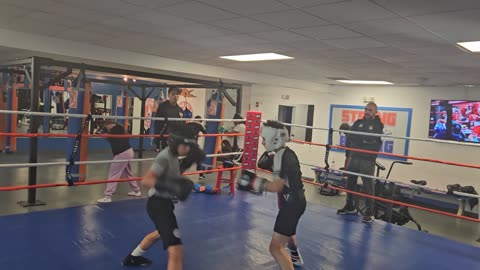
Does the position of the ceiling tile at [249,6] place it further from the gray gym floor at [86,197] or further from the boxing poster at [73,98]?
the boxing poster at [73,98]

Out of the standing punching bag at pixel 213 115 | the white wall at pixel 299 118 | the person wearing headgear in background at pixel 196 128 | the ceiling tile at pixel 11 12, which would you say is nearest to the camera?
the person wearing headgear in background at pixel 196 128

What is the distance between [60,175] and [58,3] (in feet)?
12.5

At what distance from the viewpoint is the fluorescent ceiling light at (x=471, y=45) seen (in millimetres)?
3594

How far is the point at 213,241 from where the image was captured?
127 inches

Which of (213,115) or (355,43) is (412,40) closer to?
(355,43)

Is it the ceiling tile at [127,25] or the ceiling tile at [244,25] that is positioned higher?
the ceiling tile at [127,25]

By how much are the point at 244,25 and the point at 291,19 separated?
0.52 meters

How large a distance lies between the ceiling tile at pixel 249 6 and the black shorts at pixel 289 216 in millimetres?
1417

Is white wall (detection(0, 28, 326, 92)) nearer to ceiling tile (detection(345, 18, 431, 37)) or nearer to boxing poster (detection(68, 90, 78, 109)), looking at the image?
boxing poster (detection(68, 90, 78, 109))

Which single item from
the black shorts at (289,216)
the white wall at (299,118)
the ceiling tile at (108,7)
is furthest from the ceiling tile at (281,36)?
the white wall at (299,118)

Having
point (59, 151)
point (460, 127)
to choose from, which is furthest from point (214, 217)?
point (59, 151)

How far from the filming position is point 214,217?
155 inches

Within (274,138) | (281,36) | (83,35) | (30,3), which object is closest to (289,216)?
(274,138)

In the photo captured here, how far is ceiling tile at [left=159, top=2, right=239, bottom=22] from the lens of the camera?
3.01 m
